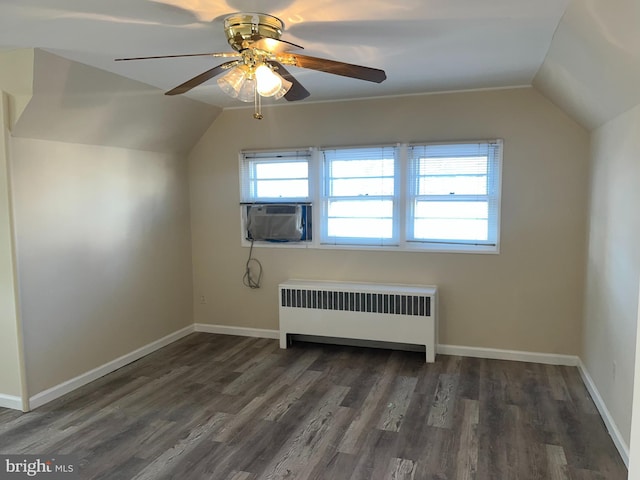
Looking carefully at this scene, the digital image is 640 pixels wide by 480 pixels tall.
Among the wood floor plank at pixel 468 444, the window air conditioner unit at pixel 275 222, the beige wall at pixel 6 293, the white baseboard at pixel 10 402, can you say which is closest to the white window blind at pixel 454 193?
the window air conditioner unit at pixel 275 222

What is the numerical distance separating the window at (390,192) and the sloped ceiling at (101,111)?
78 cm

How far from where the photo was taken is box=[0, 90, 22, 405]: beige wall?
10.5ft

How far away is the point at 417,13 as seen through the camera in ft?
7.56

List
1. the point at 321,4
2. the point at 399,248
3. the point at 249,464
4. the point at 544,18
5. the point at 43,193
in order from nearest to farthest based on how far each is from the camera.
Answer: the point at 321,4
the point at 544,18
the point at 249,464
the point at 43,193
the point at 399,248

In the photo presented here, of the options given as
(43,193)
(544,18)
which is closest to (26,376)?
(43,193)

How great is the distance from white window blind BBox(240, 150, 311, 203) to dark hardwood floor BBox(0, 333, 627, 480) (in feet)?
5.36

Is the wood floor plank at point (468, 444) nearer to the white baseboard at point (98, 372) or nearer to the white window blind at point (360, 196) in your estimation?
the white window blind at point (360, 196)

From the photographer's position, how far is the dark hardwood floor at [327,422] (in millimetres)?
2650

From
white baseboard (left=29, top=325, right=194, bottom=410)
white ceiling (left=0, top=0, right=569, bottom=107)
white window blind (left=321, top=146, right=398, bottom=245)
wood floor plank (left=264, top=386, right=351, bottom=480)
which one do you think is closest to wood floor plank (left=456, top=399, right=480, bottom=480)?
wood floor plank (left=264, top=386, right=351, bottom=480)

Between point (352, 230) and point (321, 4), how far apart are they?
2685 millimetres

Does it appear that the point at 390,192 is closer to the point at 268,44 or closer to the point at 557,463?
the point at 268,44

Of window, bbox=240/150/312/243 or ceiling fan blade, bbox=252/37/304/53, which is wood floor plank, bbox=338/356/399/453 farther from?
ceiling fan blade, bbox=252/37/304/53

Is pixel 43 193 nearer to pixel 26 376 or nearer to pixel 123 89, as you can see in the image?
pixel 123 89

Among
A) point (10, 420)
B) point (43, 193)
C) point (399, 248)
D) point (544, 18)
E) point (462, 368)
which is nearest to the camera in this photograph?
point (544, 18)
